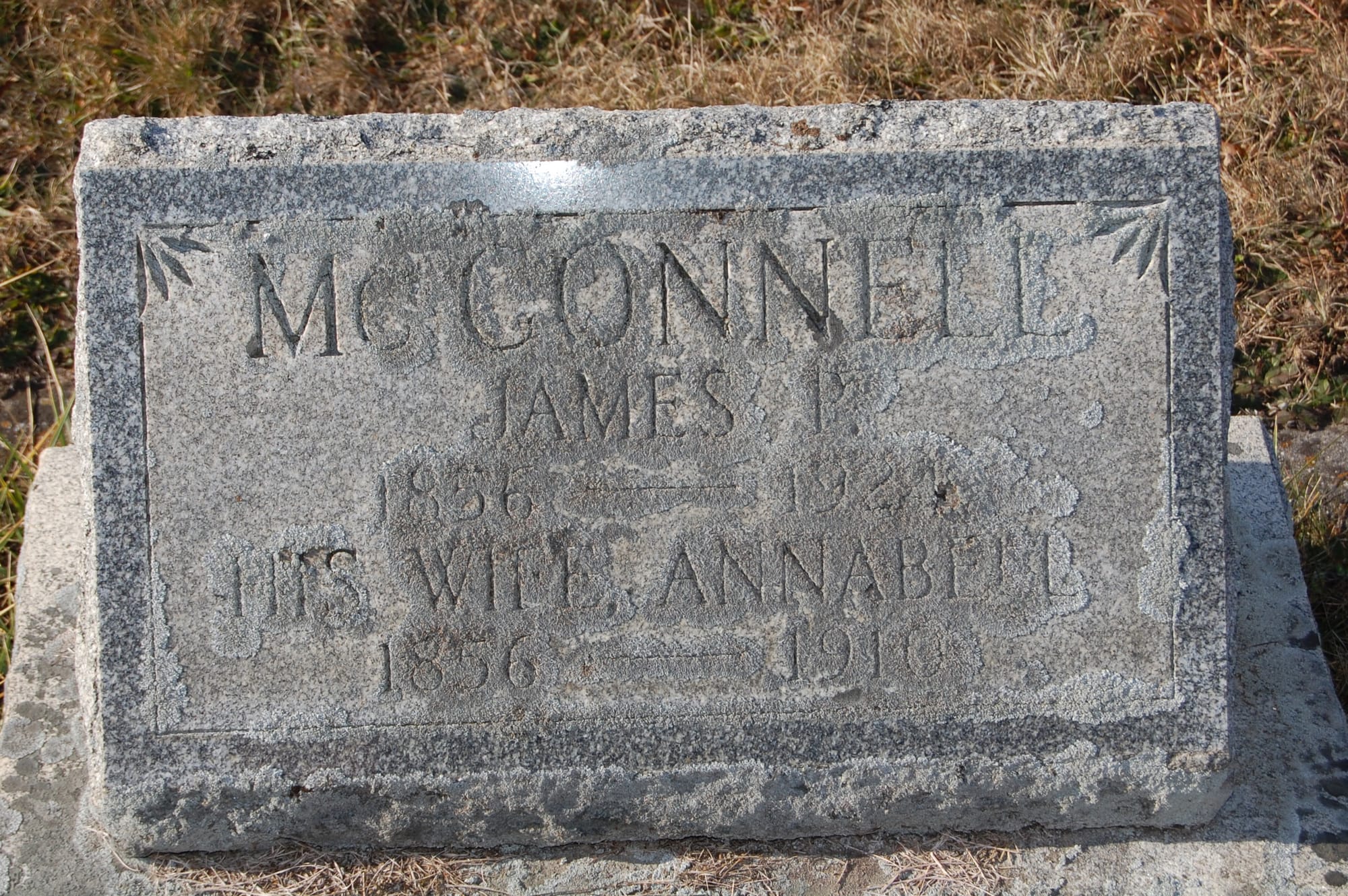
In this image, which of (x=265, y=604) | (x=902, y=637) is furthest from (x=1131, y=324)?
(x=265, y=604)

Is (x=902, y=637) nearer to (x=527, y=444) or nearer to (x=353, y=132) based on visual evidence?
(x=527, y=444)

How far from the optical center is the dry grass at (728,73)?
348cm

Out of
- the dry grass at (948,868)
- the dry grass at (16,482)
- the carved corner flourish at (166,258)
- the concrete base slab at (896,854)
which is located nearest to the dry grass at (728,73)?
the dry grass at (16,482)

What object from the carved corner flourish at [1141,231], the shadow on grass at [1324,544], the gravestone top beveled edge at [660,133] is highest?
the gravestone top beveled edge at [660,133]

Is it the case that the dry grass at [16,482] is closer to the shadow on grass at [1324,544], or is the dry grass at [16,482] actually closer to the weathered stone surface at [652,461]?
the weathered stone surface at [652,461]

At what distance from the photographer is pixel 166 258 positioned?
216 centimetres

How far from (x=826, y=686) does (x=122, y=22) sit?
3028mm

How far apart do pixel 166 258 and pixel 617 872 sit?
1417 millimetres

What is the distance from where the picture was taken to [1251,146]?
140 inches

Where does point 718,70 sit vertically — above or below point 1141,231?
above

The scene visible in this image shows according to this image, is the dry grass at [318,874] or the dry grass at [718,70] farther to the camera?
the dry grass at [718,70]

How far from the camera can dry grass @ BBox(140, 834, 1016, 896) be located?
2.32 m

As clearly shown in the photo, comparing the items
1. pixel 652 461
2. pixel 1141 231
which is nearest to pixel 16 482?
pixel 652 461

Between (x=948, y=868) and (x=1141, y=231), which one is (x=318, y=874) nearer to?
(x=948, y=868)
